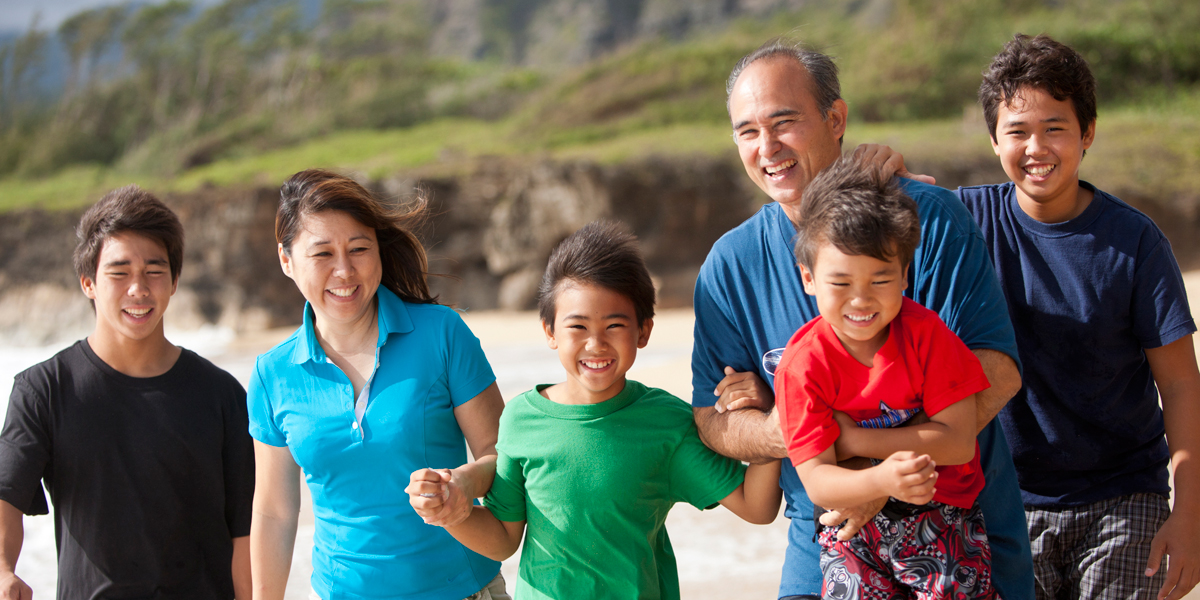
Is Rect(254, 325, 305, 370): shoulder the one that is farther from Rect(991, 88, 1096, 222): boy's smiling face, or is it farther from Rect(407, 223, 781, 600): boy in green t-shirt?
Rect(991, 88, 1096, 222): boy's smiling face

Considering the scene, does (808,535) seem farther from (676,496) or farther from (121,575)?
(121,575)

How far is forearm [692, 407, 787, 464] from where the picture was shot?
1948 mm

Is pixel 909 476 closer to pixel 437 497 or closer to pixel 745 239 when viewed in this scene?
pixel 745 239

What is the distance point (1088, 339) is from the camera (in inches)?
99.9

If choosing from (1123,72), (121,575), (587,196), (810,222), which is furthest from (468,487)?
(1123,72)

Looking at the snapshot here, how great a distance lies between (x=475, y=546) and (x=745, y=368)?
2.68 feet

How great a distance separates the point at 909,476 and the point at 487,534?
3.37 ft

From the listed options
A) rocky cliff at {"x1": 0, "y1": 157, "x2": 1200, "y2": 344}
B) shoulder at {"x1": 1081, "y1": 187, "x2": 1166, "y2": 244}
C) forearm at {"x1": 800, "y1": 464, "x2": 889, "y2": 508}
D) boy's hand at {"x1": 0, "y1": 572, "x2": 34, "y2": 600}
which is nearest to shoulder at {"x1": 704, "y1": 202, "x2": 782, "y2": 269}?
forearm at {"x1": 800, "y1": 464, "x2": 889, "y2": 508}

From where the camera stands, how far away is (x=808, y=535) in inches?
83.5

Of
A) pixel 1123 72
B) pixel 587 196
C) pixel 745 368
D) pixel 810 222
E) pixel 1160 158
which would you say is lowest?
pixel 745 368

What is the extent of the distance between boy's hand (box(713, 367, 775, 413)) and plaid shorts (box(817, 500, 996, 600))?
349mm

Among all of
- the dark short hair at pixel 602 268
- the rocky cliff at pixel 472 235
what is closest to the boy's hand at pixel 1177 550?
the dark short hair at pixel 602 268

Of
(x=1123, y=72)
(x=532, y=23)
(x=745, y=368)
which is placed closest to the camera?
(x=745, y=368)

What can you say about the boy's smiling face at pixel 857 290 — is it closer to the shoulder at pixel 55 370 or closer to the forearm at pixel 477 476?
the forearm at pixel 477 476
